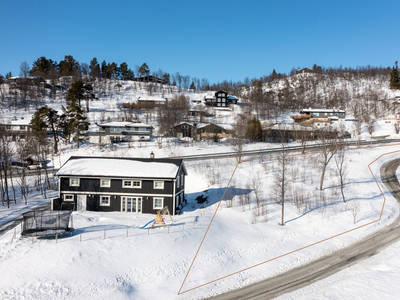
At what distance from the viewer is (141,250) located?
→ 2016 centimetres

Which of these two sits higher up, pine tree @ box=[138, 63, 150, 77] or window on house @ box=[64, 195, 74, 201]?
pine tree @ box=[138, 63, 150, 77]

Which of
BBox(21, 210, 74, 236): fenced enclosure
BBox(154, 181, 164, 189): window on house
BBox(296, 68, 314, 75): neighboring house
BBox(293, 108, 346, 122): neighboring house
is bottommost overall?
BBox(21, 210, 74, 236): fenced enclosure

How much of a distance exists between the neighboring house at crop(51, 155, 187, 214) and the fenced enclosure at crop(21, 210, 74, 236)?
926 centimetres

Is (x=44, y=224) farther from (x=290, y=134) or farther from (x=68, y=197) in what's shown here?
(x=290, y=134)

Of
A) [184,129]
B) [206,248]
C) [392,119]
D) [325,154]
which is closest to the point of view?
[206,248]

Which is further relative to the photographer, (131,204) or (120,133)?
(120,133)

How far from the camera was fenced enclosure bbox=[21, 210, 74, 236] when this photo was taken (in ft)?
66.5

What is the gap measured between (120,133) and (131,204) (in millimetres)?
39549

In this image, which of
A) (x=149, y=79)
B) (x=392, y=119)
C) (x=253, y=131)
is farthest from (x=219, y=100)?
(x=149, y=79)

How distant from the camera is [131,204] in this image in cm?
3038

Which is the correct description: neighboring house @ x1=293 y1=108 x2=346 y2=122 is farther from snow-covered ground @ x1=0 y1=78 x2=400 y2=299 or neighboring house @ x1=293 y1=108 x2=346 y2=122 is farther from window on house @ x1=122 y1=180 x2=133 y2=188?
window on house @ x1=122 y1=180 x2=133 y2=188

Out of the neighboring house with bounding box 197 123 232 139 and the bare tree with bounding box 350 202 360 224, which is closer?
the bare tree with bounding box 350 202 360 224

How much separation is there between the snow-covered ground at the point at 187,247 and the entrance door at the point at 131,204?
122 cm

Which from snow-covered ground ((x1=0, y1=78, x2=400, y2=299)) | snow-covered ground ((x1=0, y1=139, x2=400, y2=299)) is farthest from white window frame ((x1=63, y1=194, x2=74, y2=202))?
snow-covered ground ((x1=0, y1=78, x2=400, y2=299))
